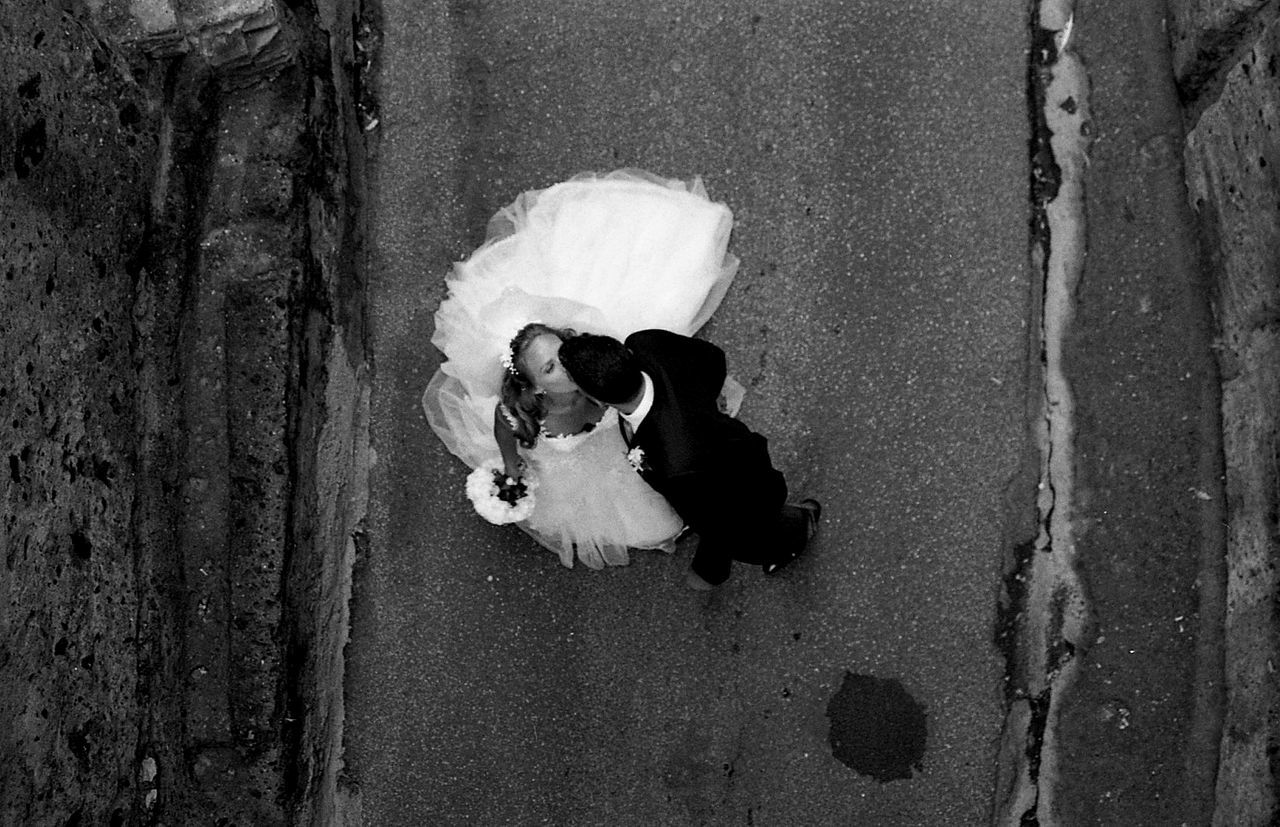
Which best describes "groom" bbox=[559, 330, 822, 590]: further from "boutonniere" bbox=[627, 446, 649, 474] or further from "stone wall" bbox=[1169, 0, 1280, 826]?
"stone wall" bbox=[1169, 0, 1280, 826]

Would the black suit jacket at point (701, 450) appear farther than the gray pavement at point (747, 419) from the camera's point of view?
No

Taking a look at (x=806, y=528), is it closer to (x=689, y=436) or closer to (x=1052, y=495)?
(x=689, y=436)

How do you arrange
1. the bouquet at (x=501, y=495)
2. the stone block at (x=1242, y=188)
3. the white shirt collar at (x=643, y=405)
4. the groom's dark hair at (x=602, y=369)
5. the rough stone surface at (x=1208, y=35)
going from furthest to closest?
the bouquet at (x=501, y=495)
the rough stone surface at (x=1208, y=35)
the stone block at (x=1242, y=188)
the white shirt collar at (x=643, y=405)
the groom's dark hair at (x=602, y=369)

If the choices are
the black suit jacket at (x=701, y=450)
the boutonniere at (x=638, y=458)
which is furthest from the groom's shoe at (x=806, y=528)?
the boutonniere at (x=638, y=458)

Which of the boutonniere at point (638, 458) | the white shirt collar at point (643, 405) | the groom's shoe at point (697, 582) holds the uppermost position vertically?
the white shirt collar at point (643, 405)

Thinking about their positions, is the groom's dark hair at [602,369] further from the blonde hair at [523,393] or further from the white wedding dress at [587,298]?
the white wedding dress at [587,298]

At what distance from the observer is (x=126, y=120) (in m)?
3.28

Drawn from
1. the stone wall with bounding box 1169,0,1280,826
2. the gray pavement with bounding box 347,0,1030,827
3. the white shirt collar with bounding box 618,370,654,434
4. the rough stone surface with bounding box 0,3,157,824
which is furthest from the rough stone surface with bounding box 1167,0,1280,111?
the rough stone surface with bounding box 0,3,157,824

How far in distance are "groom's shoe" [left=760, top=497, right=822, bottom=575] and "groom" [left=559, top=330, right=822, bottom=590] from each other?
0.15m

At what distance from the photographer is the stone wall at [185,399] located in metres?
2.89

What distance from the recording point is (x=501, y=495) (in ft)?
11.6

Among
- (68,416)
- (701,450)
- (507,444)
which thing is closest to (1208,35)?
(701,450)

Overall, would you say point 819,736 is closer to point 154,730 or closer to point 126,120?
point 154,730

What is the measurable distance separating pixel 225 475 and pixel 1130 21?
380 centimetres
